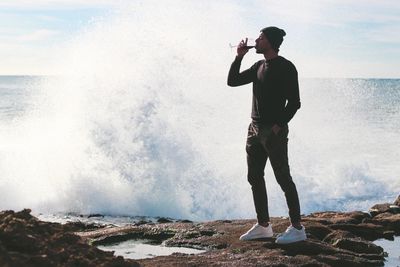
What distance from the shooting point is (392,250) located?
7.18 meters

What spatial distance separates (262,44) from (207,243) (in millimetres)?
2158

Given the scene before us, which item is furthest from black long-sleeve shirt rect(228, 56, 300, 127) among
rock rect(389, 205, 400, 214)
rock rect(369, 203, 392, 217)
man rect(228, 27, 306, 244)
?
rock rect(389, 205, 400, 214)

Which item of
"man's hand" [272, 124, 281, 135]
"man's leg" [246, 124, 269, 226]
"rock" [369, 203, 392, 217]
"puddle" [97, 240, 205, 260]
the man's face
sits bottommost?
"puddle" [97, 240, 205, 260]

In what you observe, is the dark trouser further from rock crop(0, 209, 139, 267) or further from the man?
rock crop(0, 209, 139, 267)

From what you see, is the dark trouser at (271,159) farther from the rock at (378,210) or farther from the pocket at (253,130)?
the rock at (378,210)

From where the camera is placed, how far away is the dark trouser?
20.4 ft

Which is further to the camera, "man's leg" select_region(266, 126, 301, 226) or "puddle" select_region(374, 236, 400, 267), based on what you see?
"puddle" select_region(374, 236, 400, 267)

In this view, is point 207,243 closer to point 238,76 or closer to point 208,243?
point 208,243

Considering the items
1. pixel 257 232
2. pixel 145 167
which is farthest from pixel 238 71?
pixel 145 167

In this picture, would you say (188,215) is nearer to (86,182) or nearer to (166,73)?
(86,182)

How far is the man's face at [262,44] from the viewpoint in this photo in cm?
622

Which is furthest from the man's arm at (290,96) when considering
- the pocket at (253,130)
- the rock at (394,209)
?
the rock at (394,209)

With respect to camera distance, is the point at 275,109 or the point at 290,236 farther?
the point at 290,236

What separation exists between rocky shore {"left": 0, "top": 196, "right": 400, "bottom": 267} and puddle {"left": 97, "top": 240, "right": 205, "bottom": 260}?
159mm
